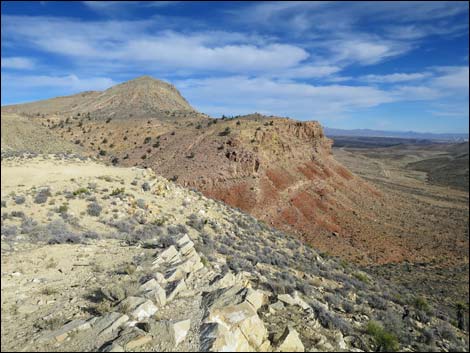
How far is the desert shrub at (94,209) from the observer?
41.9ft

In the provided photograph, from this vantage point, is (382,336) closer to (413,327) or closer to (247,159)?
(413,327)

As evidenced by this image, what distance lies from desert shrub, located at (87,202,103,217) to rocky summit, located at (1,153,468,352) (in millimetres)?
56

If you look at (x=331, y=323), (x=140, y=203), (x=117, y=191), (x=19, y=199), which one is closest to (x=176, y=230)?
(x=140, y=203)

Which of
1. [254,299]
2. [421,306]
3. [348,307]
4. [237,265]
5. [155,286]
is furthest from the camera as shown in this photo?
[421,306]

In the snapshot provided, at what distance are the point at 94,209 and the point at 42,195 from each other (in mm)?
→ 1976

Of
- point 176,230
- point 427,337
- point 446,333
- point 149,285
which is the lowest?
point 446,333

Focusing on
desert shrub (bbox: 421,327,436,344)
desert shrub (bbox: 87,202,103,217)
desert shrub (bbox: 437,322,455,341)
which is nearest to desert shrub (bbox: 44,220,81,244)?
desert shrub (bbox: 87,202,103,217)

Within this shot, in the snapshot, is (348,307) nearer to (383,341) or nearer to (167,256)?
(383,341)

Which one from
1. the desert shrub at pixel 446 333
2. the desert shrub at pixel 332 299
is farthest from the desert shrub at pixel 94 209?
the desert shrub at pixel 446 333

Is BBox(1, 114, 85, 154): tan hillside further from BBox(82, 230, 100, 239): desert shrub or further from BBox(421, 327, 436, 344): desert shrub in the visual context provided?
BBox(421, 327, 436, 344): desert shrub

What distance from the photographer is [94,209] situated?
1291 centimetres

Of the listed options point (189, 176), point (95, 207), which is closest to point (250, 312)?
point (95, 207)

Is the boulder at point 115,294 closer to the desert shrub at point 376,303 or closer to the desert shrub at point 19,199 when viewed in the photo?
the desert shrub at point 19,199

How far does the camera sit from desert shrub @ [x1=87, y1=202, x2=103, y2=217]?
41.9 ft
